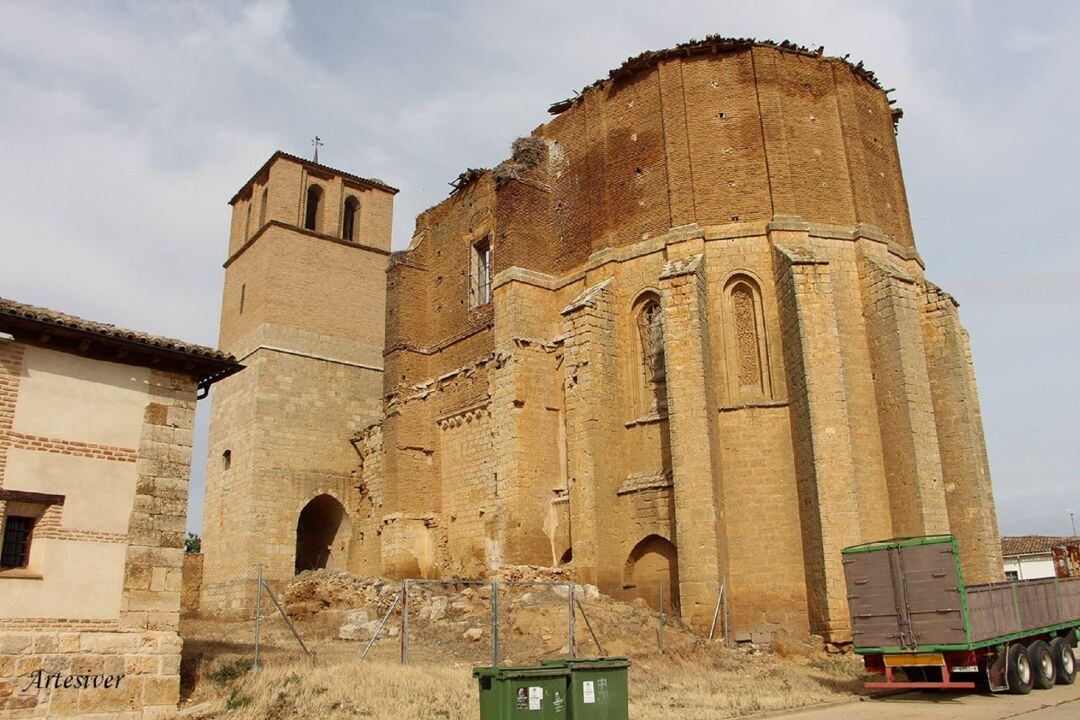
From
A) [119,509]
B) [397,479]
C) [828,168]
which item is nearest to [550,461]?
[397,479]

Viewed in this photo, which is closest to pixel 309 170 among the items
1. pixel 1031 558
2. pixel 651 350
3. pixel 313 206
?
pixel 313 206

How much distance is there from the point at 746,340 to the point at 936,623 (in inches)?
348

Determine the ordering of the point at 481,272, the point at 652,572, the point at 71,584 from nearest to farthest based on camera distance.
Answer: the point at 71,584
the point at 652,572
the point at 481,272

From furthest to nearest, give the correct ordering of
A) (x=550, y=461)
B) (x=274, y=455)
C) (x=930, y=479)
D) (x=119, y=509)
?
(x=274, y=455), (x=550, y=461), (x=930, y=479), (x=119, y=509)

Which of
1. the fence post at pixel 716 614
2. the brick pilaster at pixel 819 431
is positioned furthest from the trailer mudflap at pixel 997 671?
the fence post at pixel 716 614

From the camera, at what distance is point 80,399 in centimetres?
1122

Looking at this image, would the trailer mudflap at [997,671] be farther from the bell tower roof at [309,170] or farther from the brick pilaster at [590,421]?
the bell tower roof at [309,170]

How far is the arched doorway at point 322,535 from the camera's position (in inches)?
1056

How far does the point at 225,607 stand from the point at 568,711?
18.4m

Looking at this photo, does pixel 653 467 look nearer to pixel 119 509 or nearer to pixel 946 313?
pixel 946 313

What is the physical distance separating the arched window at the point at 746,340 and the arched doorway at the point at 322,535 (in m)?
13.3

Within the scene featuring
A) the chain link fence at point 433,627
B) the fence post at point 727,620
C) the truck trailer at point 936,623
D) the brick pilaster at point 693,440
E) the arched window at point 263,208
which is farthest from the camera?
the arched window at point 263,208

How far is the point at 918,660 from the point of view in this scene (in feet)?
38.7

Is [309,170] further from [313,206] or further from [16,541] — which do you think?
[16,541]
